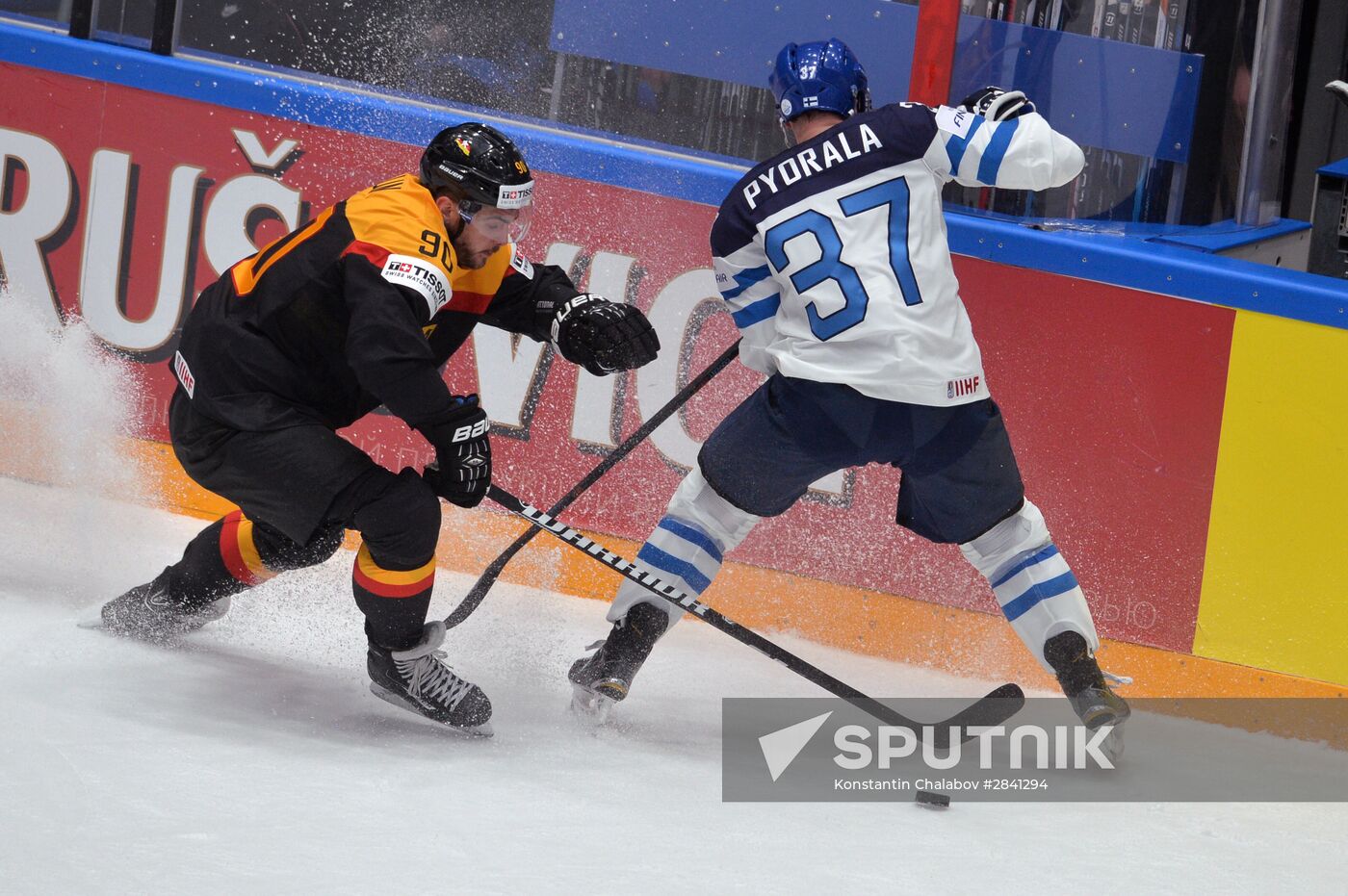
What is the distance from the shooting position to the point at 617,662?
2.97 metres

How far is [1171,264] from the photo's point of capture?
3.32m

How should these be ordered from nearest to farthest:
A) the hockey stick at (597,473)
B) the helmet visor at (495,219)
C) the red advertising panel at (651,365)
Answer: the helmet visor at (495,219)
the hockey stick at (597,473)
the red advertising panel at (651,365)

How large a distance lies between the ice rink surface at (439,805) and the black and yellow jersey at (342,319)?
0.57 meters

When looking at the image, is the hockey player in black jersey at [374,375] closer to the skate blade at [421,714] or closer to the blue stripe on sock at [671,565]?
the skate blade at [421,714]

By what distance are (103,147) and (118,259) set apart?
0.31 metres

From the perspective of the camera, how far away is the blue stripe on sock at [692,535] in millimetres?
3006

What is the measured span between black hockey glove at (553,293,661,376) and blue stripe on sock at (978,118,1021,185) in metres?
0.72

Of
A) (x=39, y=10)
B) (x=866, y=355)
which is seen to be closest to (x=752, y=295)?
(x=866, y=355)

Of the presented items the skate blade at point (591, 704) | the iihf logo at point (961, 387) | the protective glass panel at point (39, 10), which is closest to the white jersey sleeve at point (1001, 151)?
the iihf logo at point (961, 387)

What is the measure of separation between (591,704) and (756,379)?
1.07 metres

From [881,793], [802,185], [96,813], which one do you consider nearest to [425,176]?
[802,185]

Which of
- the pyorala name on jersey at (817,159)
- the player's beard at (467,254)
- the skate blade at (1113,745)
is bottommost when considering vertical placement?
the skate blade at (1113,745)

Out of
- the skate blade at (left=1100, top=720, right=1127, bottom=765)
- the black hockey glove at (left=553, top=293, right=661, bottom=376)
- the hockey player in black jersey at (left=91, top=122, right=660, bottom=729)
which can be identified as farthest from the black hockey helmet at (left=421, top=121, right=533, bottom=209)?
the skate blade at (left=1100, top=720, right=1127, bottom=765)

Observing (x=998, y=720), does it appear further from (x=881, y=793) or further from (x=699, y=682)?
(x=699, y=682)
